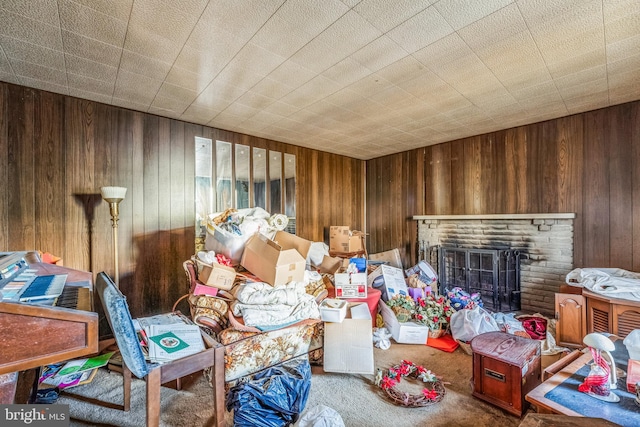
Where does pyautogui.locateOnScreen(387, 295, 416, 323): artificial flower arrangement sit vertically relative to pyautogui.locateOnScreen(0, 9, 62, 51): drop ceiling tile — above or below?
below

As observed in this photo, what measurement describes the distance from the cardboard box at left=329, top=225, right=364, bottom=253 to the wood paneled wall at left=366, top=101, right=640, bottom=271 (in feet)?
2.90

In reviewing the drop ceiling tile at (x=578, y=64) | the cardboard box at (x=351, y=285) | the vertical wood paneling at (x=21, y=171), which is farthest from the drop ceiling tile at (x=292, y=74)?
the vertical wood paneling at (x=21, y=171)

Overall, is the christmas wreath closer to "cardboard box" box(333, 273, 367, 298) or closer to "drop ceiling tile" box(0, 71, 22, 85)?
"cardboard box" box(333, 273, 367, 298)

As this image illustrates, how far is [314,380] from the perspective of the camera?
212cm

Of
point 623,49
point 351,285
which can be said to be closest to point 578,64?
point 623,49

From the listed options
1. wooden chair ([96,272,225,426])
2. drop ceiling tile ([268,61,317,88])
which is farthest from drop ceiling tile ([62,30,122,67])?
wooden chair ([96,272,225,426])

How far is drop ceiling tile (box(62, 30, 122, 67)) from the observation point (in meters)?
1.91

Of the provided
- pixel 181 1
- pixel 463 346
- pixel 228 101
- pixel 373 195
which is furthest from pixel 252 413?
pixel 373 195

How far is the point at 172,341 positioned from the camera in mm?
1569

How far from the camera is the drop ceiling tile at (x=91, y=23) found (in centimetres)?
164

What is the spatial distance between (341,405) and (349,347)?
408 mm

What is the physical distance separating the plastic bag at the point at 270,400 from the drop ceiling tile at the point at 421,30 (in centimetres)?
224

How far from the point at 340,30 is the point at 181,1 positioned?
3.01 feet

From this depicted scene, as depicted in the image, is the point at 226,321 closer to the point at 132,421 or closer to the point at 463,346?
the point at 132,421
